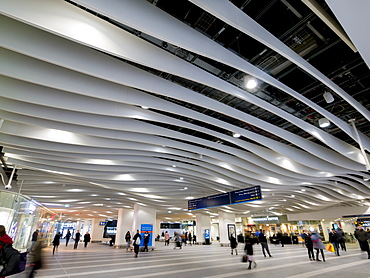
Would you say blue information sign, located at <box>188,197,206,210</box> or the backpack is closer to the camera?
the backpack

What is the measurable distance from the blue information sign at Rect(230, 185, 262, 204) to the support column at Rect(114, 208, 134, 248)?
15888 mm

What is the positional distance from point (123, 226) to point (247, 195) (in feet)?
56.9

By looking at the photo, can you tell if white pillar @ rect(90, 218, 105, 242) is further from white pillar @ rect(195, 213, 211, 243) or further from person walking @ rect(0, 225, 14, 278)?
person walking @ rect(0, 225, 14, 278)

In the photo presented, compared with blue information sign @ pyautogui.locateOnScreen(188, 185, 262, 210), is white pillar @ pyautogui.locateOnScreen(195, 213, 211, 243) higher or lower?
lower

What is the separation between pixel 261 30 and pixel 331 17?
1.32 metres

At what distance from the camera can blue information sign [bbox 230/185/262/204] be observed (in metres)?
11.9

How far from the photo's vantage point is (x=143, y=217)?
2167 centimetres

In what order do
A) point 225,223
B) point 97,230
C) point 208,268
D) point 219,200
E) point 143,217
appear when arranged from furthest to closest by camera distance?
point 97,230, point 225,223, point 143,217, point 219,200, point 208,268

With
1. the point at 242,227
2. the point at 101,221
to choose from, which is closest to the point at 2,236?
the point at 101,221

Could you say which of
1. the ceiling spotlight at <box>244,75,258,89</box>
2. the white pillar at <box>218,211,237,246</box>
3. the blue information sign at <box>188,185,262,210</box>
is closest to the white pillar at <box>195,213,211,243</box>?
the white pillar at <box>218,211,237,246</box>

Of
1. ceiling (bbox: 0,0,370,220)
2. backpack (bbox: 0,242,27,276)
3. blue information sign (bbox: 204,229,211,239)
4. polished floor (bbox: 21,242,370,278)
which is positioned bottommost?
polished floor (bbox: 21,242,370,278)

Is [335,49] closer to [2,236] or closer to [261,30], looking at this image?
[261,30]

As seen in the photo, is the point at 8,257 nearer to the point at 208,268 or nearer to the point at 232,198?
the point at 208,268

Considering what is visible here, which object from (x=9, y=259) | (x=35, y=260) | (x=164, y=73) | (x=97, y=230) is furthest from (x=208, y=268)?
(x=97, y=230)
